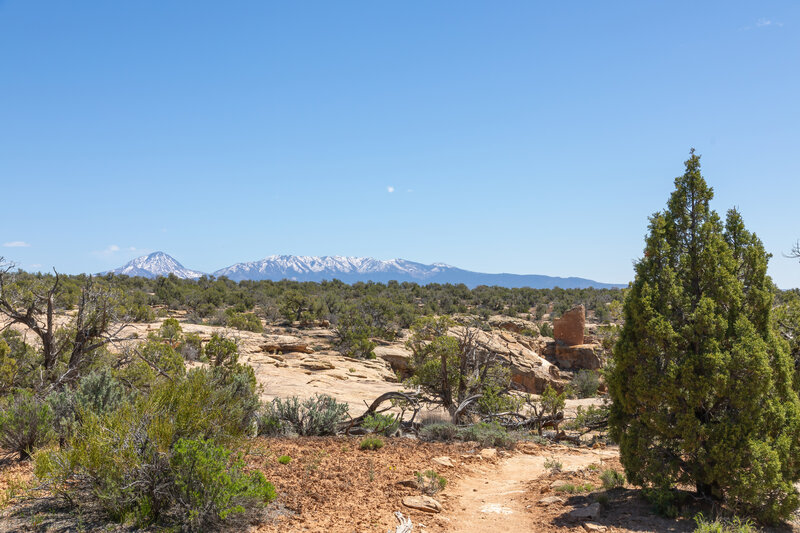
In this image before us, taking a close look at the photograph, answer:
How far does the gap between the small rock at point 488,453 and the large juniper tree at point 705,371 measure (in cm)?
343

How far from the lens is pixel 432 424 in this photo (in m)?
10.9

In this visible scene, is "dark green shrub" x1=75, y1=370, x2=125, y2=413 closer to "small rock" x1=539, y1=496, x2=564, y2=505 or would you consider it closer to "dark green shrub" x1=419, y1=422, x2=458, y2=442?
"dark green shrub" x1=419, y1=422, x2=458, y2=442

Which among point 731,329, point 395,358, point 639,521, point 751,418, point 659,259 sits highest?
point 659,259

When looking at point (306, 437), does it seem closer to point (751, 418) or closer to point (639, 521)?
point (639, 521)

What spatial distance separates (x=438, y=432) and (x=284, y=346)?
51.7ft

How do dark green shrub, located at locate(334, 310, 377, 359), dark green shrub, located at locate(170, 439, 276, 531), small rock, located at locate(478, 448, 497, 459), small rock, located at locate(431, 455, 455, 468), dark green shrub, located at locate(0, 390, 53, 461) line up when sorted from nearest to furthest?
dark green shrub, located at locate(170, 439, 276, 531), dark green shrub, located at locate(0, 390, 53, 461), small rock, located at locate(431, 455, 455, 468), small rock, located at locate(478, 448, 497, 459), dark green shrub, located at locate(334, 310, 377, 359)

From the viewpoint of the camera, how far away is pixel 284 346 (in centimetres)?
2483

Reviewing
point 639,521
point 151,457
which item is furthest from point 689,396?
point 151,457

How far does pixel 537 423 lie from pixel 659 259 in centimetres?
810

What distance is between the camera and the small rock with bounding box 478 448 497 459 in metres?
9.23

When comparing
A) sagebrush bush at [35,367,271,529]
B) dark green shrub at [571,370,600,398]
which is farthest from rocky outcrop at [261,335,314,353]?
sagebrush bush at [35,367,271,529]

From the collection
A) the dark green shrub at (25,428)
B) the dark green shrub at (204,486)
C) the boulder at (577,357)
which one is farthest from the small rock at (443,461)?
the boulder at (577,357)

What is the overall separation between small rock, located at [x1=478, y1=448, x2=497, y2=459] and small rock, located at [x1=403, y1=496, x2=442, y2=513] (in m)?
3.22

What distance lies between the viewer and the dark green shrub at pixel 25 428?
6.73 meters
